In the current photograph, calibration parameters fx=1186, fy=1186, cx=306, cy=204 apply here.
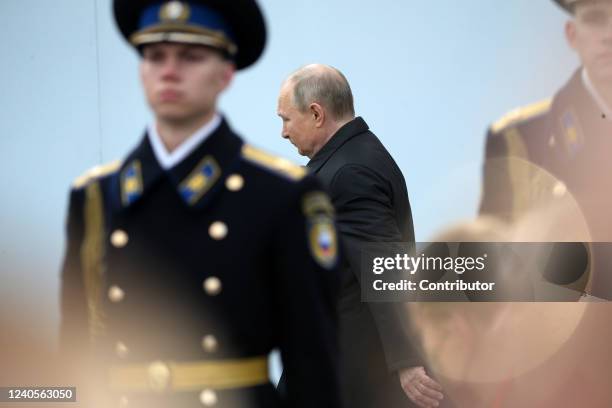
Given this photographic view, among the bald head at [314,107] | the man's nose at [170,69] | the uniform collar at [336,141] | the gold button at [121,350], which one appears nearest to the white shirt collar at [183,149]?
the man's nose at [170,69]

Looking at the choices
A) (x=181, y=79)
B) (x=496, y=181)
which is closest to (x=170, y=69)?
(x=181, y=79)

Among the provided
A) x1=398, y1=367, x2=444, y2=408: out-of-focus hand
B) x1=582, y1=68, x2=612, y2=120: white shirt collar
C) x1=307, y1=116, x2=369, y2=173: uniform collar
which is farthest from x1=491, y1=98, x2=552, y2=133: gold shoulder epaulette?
x1=398, y1=367, x2=444, y2=408: out-of-focus hand

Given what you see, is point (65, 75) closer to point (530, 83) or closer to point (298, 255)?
point (530, 83)

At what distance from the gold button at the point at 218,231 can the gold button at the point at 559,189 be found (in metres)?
1.97

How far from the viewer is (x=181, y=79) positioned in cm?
207

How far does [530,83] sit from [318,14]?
2.65 feet

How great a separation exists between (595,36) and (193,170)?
5.91ft

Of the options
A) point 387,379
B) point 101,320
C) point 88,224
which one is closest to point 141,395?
point 101,320

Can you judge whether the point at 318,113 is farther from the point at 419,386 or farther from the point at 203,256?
the point at 203,256

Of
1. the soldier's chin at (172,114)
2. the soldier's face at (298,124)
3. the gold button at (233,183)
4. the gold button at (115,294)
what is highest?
the soldier's face at (298,124)

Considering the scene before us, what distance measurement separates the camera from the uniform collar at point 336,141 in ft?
12.1

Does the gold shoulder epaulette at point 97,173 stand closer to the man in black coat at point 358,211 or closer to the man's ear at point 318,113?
the man in black coat at point 358,211

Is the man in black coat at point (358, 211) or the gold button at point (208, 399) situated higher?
the man in black coat at point (358, 211)

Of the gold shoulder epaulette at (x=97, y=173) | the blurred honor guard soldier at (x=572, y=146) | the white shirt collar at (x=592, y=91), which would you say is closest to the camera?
the gold shoulder epaulette at (x=97, y=173)
